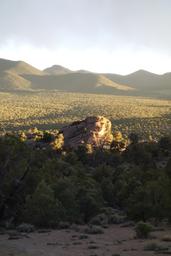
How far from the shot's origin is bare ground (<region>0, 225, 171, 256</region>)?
20413 millimetres

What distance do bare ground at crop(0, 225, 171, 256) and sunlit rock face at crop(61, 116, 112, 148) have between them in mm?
42754

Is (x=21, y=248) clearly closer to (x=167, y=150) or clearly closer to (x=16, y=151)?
(x=16, y=151)

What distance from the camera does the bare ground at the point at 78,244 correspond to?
2041 centimetres

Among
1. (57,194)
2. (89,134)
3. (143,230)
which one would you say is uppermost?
(89,134)

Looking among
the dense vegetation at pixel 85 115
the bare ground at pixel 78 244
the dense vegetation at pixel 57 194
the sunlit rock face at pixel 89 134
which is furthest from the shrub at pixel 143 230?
the dense vegetation at pixel 85 115

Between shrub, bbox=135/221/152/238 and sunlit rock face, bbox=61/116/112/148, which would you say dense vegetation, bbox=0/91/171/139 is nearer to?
sunlit rock face, bbox=61/116/112/148

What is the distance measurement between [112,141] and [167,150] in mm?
9172

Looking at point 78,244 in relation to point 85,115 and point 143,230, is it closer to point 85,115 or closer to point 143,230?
point 143,230

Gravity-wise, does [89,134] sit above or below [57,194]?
above

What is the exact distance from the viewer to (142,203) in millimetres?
33719

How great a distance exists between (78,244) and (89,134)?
5013 centimetres

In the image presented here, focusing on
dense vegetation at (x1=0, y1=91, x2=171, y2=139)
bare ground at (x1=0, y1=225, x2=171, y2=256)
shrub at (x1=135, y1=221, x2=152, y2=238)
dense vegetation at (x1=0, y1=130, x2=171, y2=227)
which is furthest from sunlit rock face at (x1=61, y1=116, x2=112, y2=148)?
shrub at (x1=135, y1=221, x2=152, y2=238)

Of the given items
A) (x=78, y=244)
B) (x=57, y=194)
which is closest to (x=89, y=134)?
(x=57, y=194)

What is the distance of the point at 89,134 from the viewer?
Answer: 7331 centimetres
